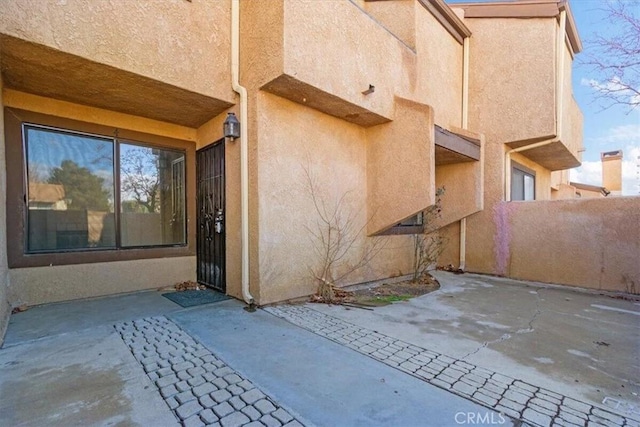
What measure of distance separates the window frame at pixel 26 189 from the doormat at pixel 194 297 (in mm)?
958


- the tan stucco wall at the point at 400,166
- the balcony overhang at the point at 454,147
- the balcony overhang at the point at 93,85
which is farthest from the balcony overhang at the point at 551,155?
the balcony overhang at the point at 93,85

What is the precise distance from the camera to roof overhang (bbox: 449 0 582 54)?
7574 millimetres

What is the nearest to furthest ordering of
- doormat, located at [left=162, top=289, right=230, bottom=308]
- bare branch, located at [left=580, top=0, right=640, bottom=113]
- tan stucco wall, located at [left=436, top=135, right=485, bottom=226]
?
1. bare branch, located at [left=580, top=0, right=640, bottom=113]
2. doormat, located at [left=162, top=289, right=230, bottom=308]
3. tan stucco wall, located at [left=436, top=135, right=485, bottom=226]

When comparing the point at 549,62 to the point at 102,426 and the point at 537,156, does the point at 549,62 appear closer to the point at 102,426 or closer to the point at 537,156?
the point at 537,156

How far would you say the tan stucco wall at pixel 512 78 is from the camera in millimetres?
7582

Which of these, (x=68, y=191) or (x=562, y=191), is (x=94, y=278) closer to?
(x=68, y=191)

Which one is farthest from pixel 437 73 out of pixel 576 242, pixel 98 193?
pixel 98 193

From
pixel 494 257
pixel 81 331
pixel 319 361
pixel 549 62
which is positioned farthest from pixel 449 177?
pixel 81 331

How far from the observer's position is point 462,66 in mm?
8695

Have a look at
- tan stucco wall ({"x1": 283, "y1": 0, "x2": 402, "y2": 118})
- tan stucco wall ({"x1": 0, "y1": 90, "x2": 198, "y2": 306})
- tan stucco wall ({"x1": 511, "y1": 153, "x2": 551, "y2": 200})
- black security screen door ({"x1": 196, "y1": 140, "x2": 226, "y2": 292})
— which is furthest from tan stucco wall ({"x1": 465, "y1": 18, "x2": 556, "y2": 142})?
tan stucco wall ({"x1": 0, "y1": 90, "x2": 198, "y2": 306})

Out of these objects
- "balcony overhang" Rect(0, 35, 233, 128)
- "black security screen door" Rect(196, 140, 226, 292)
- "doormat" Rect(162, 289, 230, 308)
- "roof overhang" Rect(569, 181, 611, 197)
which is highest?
"balcony overhang" Rect(0, 35, 233, 128)

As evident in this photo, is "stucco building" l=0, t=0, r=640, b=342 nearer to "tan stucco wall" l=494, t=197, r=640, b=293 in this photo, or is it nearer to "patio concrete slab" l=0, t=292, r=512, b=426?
"patio concrete slab" l=0, t=292, r=512, b=426

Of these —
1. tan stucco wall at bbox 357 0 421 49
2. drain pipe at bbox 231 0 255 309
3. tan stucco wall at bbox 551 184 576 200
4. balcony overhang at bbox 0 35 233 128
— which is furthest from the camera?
tan stucco wall at bbox 551 184 576 200

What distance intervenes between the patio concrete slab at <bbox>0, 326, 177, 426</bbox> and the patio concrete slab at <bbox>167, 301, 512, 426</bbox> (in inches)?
30.9
